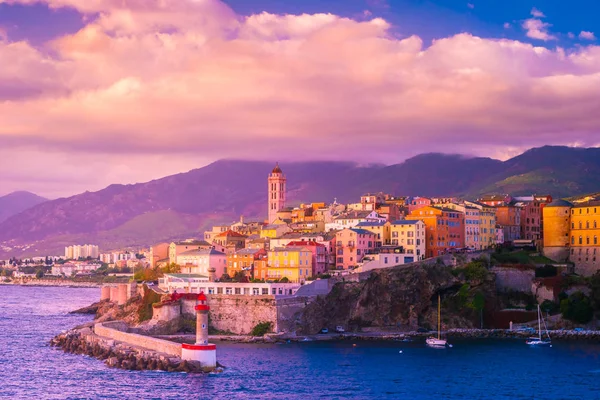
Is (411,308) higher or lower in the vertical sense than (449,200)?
lower

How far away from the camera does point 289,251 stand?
297 ft

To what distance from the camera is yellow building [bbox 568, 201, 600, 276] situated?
91688 millimetres

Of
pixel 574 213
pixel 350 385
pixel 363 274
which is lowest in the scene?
pixel 350 385

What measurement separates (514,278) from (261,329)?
1018 inches

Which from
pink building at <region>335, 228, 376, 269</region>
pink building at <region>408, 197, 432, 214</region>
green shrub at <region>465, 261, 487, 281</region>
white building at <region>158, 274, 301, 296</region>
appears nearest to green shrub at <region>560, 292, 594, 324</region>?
green shrub at <region>465, 261, 487, 281</region>

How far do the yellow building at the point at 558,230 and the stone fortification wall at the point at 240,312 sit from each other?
3203 cm

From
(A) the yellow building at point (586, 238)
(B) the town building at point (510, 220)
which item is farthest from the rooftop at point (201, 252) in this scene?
(A) the yellow building at point (586, 238)

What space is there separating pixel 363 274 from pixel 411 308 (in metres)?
5.16

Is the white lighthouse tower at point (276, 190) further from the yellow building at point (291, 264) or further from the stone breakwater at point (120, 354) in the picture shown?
the stone breakwater at point (120, 354)

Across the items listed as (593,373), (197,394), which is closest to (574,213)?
(593,373)

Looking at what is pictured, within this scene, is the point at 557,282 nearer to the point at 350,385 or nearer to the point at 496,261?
the point at 496,261

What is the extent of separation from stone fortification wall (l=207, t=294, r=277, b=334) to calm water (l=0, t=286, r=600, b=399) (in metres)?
5.22

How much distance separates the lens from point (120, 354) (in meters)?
64.4

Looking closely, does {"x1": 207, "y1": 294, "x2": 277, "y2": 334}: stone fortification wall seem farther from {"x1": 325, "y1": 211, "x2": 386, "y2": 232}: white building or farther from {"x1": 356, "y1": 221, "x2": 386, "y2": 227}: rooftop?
{"x1": 325, "y1": 211, "x2": 386, "y2": 232}: white building
